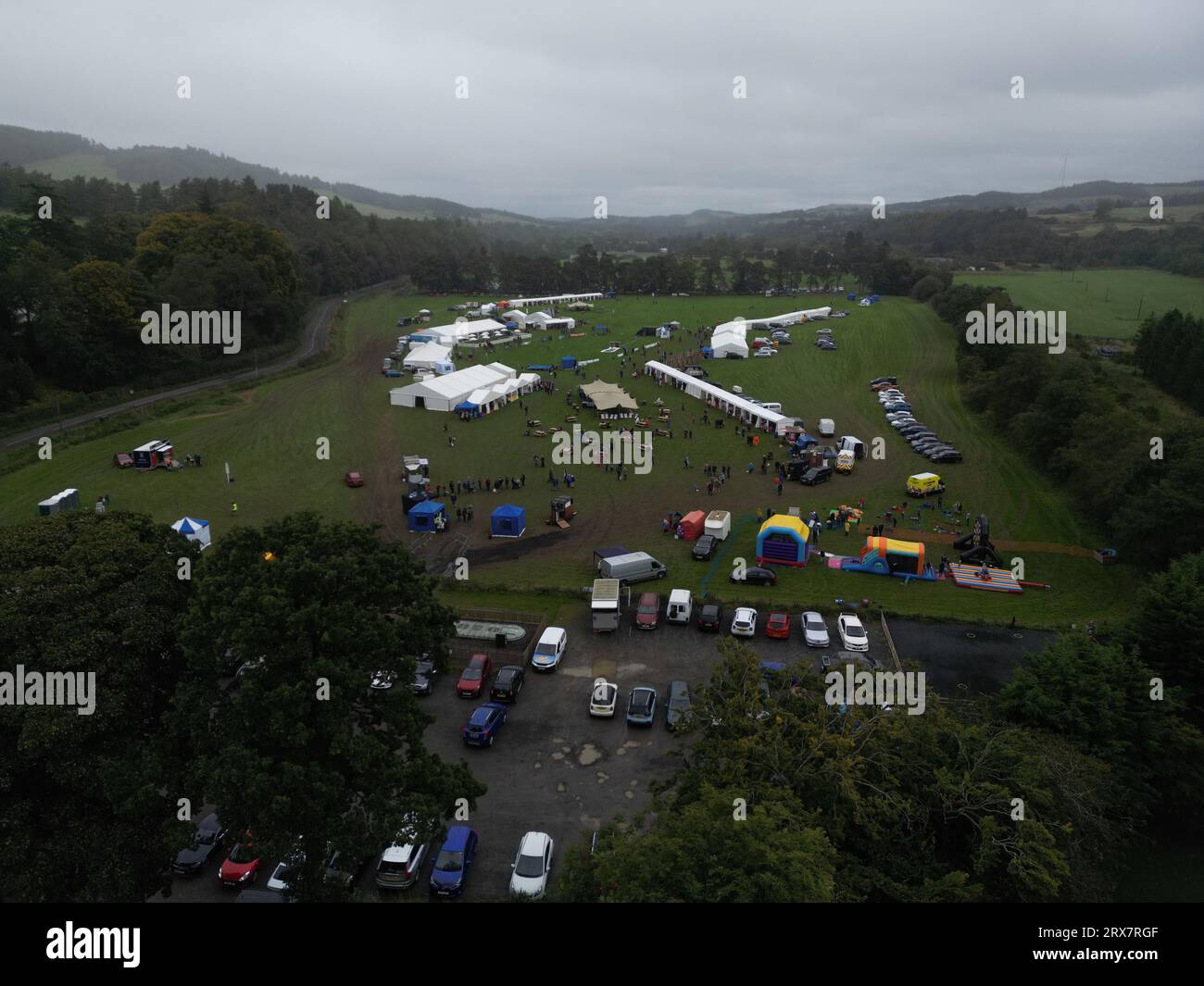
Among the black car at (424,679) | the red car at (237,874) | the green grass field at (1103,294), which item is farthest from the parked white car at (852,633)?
the green grass field at (1103,294)

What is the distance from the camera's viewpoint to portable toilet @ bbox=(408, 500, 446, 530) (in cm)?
3111

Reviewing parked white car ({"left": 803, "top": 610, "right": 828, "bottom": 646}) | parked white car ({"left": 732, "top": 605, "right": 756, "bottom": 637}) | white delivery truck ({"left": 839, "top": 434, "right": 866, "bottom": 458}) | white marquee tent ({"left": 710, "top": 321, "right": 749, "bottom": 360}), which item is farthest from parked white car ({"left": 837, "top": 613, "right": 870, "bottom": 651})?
white marquee tent ({"left": 710, "top": 321, "right": 749, "bottom": 360})

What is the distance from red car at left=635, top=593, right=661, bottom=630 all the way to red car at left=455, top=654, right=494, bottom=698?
17.0ft

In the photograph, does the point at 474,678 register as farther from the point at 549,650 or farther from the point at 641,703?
the point at 641,703

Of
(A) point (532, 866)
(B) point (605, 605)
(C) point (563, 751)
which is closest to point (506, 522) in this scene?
(B) point (605, 605)

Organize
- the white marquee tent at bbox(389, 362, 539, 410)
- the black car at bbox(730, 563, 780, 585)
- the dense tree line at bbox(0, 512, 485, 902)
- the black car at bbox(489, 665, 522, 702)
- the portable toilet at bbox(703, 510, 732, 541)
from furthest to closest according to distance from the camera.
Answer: the white marquee tent at bbox(389, 362, 539, 410) → the portable toilet at bbox(703, 510, 732, 541) → the black car at bbox(730, 563, 780, 585) → the black car at bbox(489, 665, 522, 702) → the dense tree line at bbox(0, 512, 485, 902)

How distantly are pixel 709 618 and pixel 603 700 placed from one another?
5.42 meters

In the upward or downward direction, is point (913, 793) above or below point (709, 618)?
below

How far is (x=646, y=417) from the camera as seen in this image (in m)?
48.7

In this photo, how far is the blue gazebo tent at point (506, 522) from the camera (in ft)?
101

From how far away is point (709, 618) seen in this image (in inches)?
925

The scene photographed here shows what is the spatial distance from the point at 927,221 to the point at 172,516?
203 m

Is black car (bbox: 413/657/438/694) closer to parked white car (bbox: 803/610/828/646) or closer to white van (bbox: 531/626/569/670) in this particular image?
white van (bbox: 531/626/569/670)

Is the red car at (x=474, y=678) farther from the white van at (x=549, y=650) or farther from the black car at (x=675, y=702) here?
the black car at (x=675, y=702)
